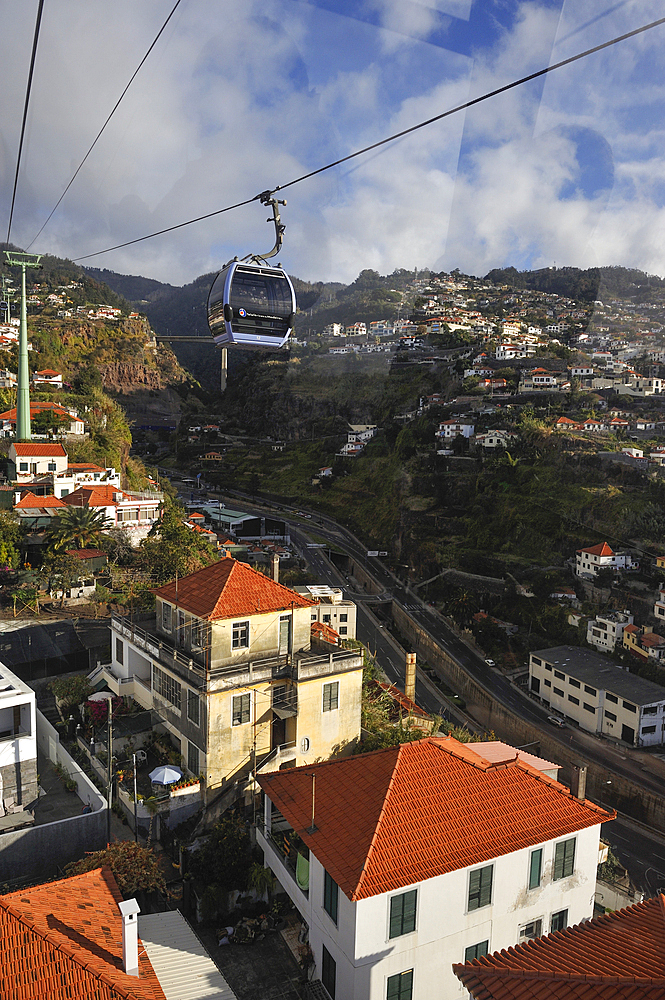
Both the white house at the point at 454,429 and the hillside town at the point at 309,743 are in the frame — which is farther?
the white house at the point at 454,429

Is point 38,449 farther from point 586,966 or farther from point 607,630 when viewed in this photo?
point 607,630

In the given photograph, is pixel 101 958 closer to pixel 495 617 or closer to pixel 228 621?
pixel 228 621

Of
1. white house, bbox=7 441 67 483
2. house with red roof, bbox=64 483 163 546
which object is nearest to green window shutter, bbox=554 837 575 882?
house with red roof, bbox=64 483 163 546

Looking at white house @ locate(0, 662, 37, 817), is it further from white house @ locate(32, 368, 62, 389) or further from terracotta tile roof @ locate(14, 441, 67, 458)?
white house @ locate(32, 368, 62, 389)

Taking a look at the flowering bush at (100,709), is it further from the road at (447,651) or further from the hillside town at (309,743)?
the road at (447,651)

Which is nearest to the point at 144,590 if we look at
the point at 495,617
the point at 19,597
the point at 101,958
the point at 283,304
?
the point at 19,597

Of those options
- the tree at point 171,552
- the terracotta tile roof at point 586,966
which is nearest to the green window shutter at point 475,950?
the terracotta tile roof at point 586,966

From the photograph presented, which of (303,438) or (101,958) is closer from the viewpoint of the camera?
(101,958)
